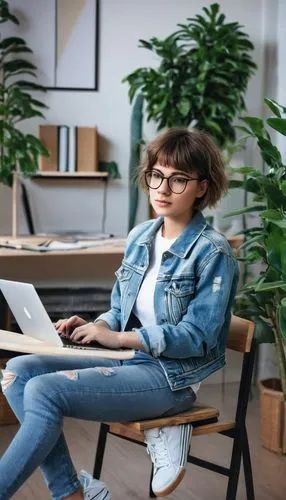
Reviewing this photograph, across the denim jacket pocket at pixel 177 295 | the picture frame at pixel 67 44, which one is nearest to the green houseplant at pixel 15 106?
the picture frame at pixel 67 44

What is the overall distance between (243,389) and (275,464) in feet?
2.96

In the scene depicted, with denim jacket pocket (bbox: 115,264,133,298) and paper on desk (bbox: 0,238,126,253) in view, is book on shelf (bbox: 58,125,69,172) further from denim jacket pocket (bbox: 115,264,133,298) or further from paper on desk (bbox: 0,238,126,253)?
denim jacket pocket (bbox: 115,264,133,298)

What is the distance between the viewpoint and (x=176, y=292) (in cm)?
216

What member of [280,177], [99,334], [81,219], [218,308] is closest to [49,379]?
[99,334]

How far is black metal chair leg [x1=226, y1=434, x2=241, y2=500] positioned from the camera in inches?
87.7

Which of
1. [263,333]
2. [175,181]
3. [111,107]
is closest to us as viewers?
[175,181]

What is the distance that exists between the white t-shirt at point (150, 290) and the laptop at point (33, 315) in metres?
0.17

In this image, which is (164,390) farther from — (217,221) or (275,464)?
(217,221)

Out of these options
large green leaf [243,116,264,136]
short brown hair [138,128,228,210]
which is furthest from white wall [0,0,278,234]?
short brown hair [138,128,228,210]

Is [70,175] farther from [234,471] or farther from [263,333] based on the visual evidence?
[234,471]

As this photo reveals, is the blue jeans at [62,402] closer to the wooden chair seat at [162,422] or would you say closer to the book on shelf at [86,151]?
the wooden chair seat at [162,422]

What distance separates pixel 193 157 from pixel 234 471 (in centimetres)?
89

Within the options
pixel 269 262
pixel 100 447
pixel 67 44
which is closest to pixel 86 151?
pixel 67 44

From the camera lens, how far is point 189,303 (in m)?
2.17
